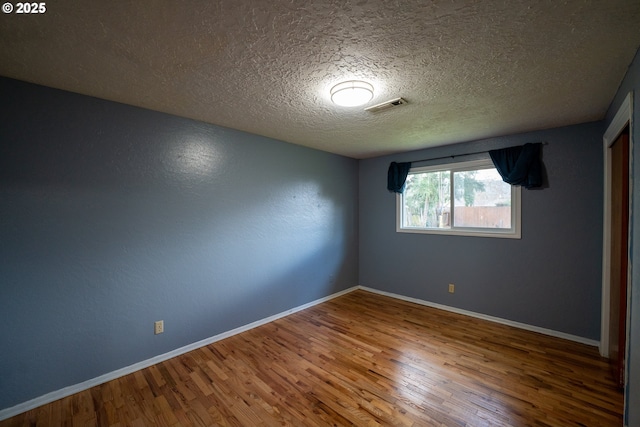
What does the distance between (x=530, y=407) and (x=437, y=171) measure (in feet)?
9.28

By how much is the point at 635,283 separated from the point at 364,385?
187 cm

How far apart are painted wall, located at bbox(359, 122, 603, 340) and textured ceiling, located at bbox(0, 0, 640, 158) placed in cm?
54

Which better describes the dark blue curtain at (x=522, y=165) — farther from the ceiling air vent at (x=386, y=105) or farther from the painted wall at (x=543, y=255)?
the ceiling air vent at (x=386, y=105)

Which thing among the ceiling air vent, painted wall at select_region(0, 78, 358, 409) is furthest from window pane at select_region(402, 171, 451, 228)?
painted wall at select_region(0, 78, 358, 409)

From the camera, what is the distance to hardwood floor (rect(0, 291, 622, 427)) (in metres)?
1.67

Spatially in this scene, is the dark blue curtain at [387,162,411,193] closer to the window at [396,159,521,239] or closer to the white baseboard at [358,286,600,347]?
the window at [396,159,521,239]

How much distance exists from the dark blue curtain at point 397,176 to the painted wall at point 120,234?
1790mm

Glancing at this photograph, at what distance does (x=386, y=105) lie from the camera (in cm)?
217

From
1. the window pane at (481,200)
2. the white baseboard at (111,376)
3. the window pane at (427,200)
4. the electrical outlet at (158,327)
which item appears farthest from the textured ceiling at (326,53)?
the white baseboard at (111,376)

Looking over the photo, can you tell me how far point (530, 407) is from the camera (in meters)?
1.75

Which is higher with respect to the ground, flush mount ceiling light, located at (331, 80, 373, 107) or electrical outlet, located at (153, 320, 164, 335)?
flush mount ceiling light, located at (331, 80, 373, 107)

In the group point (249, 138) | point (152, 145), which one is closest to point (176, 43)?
point (152, 145)

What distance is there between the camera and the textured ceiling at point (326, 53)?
116 cm

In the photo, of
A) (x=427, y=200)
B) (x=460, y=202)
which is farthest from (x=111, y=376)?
(x=460, y=202)
